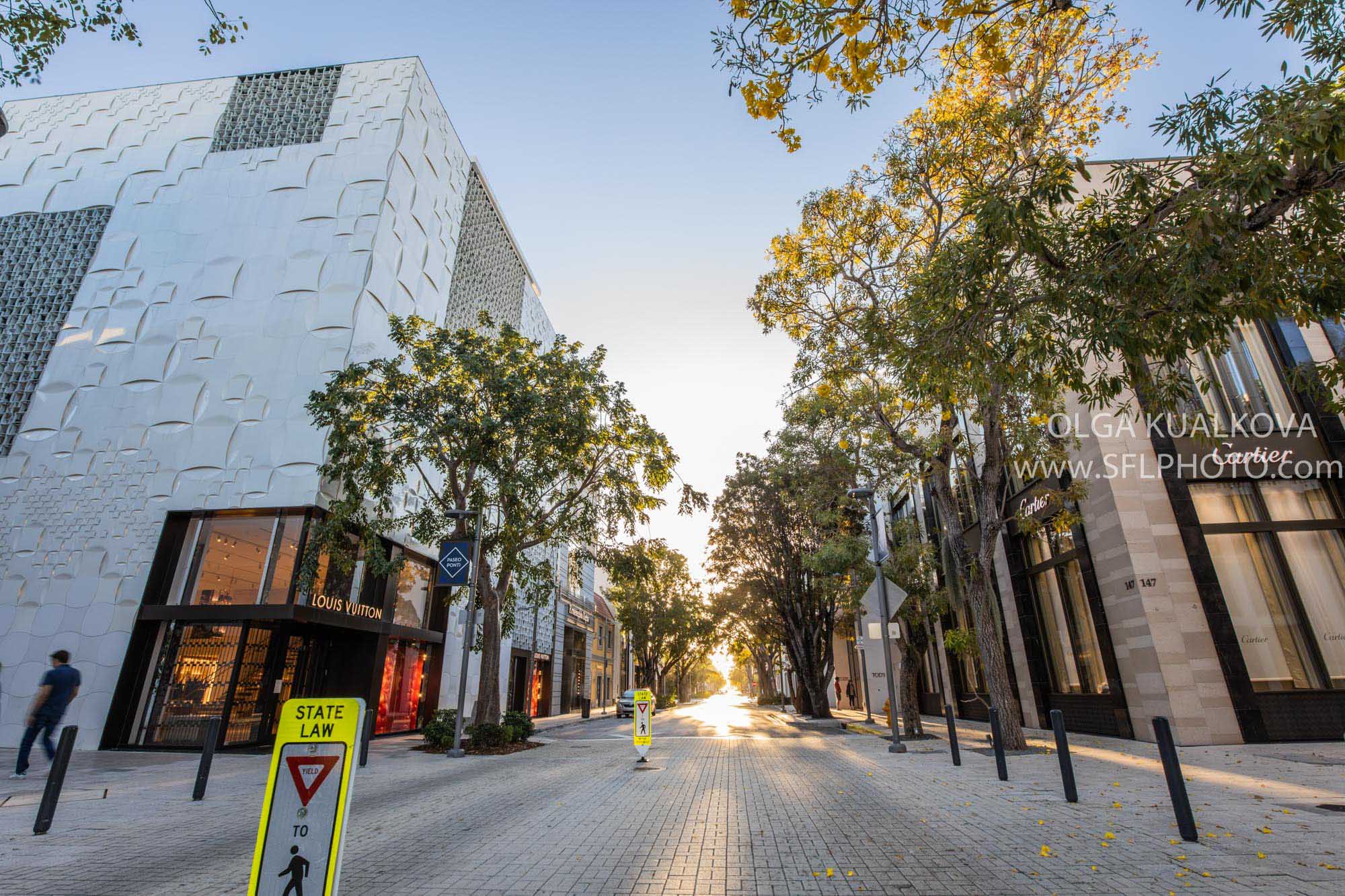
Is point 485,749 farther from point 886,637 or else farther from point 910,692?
point 910,692

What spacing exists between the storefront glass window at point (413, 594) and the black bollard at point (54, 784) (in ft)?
41.0

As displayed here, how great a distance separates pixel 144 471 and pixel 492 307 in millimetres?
14099

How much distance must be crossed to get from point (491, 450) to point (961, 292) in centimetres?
1202

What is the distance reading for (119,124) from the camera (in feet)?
69.1

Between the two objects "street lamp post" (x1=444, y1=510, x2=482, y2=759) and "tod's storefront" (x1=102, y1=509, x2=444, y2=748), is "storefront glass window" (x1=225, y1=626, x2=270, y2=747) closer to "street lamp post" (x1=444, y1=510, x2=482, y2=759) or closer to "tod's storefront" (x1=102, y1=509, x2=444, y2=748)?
"tod's storefront" (x1=102, y1=509, x2=444, y2=748)

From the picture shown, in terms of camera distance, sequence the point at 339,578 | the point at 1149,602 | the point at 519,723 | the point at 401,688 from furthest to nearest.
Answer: the point at 401,688, the point at 519,723, the point at 339,578, the point at 1149,602

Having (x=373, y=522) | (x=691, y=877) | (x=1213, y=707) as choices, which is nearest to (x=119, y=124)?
(x=373, y=522)

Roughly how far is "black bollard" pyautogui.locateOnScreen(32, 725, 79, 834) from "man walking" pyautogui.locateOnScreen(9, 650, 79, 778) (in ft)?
14.5

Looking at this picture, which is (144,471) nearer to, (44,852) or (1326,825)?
(44,852)

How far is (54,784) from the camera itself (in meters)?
6.16

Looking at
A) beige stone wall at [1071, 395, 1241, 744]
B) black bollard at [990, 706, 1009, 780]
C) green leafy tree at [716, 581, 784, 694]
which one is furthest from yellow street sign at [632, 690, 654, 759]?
green leafy tree at [716, 581, 784, 694]

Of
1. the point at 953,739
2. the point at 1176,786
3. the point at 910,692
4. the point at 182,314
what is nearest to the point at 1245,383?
the point at 910,692

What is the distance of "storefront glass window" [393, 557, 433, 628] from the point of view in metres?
19.1

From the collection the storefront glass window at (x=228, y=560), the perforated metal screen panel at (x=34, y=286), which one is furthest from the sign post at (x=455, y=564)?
the perforated metal screen panel at (x=34, y=286)
